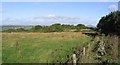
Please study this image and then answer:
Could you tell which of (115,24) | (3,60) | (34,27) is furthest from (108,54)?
(34,27)

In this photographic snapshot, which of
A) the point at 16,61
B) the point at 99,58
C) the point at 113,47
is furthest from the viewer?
the point at 16,61

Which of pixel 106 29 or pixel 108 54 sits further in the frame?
pixel 106 29

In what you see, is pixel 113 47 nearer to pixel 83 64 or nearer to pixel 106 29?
pixel 83 64

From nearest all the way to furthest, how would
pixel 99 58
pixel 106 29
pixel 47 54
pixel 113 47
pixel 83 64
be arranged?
pixel 83 64
pixel 99 58
pixel 113 47
pixel 47 54
pixel 106 29

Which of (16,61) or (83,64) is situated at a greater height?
(83,64)

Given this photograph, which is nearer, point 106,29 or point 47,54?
point 47,54

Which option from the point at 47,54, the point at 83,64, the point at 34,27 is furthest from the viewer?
the point at 34,27

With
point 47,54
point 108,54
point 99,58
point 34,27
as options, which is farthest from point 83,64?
point 34,27

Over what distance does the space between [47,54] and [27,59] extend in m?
2.44

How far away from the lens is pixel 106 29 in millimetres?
40250

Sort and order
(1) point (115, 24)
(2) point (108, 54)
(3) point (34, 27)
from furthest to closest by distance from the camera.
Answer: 1. (3) point (34, 27)
2. (1) point (115, 24)
3. (2) point (108, 54)

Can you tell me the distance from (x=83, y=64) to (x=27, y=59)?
307 inches

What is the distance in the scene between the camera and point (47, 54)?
832 inches

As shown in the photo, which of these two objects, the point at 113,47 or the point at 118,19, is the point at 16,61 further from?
the point at 118,19
